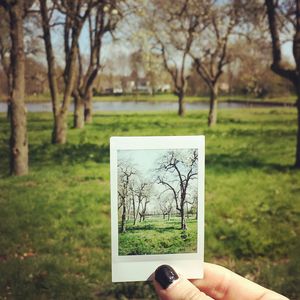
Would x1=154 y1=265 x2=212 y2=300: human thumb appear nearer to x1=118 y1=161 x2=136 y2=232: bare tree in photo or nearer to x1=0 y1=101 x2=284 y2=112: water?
x1=118 y1=161 x2=136 y2=232: bare tree in photo

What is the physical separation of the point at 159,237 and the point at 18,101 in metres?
1.84

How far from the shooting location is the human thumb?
82cm

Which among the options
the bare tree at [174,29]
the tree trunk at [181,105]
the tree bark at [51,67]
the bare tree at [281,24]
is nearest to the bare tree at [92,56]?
the tree bark at [51,67]

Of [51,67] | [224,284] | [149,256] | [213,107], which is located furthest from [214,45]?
[149,256]

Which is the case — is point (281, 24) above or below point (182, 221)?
A: above

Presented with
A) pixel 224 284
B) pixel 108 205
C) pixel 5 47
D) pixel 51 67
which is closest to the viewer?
pixel 224 284

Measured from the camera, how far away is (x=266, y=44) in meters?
2.76

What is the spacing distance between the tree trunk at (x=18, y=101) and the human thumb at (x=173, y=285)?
1.85 meters

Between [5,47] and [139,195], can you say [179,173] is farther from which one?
[5,47]

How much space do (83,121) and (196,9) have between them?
0.95m

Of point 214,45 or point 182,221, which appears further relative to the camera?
point 214,45

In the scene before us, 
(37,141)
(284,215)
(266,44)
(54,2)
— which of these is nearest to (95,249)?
(37,141)

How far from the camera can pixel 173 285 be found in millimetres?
824

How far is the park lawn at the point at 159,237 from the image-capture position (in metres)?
0.84
